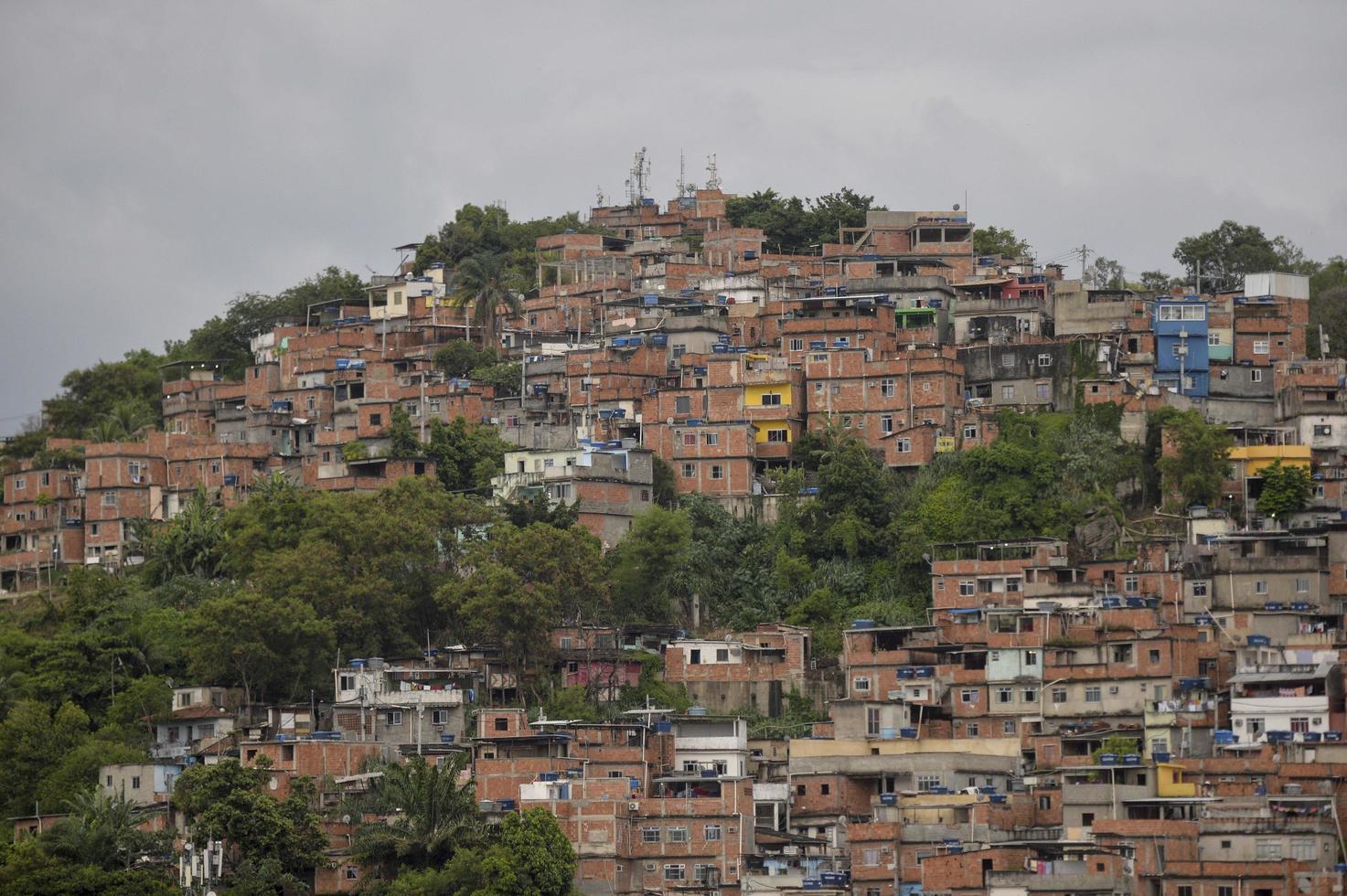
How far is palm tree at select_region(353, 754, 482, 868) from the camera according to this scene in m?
48.8

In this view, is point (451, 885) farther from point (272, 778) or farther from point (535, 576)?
point (535, 576)

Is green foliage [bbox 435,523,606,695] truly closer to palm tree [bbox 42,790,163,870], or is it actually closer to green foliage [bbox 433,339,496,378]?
palm tree [bbox 42,790,163,870]

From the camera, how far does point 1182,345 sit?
2482 inches

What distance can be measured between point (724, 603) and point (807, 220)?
24061mm

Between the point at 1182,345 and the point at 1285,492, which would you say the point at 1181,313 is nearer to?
the point at 1182,345

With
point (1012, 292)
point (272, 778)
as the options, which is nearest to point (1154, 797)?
point (272, 778)

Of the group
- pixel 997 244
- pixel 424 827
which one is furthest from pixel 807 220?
pixel 424 827

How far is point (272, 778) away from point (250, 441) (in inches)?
757

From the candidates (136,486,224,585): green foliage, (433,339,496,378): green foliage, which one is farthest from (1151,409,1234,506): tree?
(136,486,224,585): green foliage

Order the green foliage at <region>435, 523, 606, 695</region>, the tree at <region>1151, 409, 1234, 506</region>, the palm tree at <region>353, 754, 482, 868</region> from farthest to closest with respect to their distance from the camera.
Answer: the tree at <region>1151, 409, 1234, 506</region>
the green foliage at <region>435, 523, 606, 695</region>
the palm tree at <region>353, 754, 482, 868</region>

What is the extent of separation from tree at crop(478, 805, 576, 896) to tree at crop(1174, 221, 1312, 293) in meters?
34.0

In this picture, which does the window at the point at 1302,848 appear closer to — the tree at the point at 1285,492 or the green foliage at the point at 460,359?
the tree at the point at 1285,492

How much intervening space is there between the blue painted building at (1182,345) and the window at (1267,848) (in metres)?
17.6

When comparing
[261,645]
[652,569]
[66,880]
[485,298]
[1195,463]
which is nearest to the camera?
[66,880]
